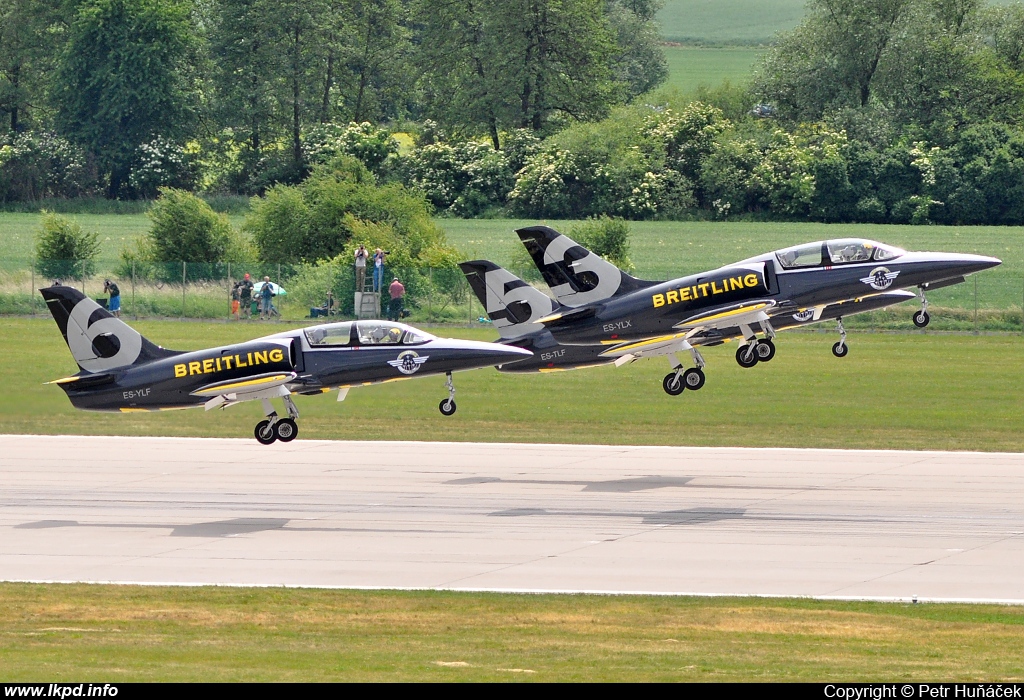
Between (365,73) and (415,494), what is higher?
(365,73)

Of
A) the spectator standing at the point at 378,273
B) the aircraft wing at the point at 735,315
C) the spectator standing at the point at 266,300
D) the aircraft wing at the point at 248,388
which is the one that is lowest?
the spectator standing at the point at 266,300

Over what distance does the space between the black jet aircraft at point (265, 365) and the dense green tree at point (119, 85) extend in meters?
104

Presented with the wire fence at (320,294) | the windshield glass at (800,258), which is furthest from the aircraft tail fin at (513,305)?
the wire fence at (320,294)

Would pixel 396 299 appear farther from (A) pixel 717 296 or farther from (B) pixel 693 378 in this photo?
(A) pixel 717 296

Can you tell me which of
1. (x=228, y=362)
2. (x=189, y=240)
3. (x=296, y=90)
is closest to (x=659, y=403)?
(x=228, y=362)

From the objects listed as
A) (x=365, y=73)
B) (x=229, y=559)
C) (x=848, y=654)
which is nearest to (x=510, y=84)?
(x=365, y=73)

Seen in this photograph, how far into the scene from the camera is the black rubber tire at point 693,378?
152 feet

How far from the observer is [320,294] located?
83.6 metres

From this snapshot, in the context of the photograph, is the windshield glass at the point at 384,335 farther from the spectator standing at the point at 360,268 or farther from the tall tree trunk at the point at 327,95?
the tall tree trunk at the point at 327,95

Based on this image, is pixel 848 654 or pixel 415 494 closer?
pixel 848 654

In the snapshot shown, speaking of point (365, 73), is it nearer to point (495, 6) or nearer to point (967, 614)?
point (495, 6)

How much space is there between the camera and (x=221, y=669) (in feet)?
84.5

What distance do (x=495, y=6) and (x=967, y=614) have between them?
369 feet

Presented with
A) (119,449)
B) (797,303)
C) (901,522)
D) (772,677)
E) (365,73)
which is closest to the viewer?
(772,677)
